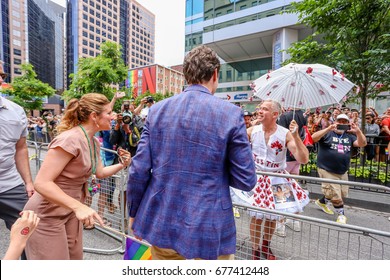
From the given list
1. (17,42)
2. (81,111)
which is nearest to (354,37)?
(81,111)

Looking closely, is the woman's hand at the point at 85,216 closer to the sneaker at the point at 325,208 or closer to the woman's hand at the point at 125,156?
the woman's hand at the point at 125,156

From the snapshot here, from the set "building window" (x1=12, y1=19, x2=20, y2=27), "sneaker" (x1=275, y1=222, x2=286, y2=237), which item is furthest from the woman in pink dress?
"building window" (x1=12, y1=19, x2=20, y2=27)

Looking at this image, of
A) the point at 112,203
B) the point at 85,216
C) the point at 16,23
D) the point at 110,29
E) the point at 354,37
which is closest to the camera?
the point at 85,216

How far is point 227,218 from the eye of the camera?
147cm

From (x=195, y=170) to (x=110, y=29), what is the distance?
105 metres

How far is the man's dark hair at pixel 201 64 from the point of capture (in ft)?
4.96

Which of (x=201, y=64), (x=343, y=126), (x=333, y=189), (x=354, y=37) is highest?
(x=354, y=37)

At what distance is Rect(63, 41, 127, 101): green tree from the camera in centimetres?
1919

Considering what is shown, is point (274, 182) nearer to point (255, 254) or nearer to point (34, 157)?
point (255, 254)

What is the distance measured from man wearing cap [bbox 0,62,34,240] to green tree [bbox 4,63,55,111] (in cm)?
2112

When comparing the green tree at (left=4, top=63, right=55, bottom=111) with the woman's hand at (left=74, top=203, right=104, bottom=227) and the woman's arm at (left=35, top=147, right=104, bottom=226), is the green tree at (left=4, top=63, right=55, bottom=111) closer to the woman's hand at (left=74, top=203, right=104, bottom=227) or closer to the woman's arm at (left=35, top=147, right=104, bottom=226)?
the woman's arm at (left=35, top=147, right=104, bottom=226)

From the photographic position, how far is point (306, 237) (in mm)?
2777

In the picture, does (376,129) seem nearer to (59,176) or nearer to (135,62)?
(59,176)

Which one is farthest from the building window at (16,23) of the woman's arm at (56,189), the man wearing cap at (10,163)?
the woman's arm at (56,189)
